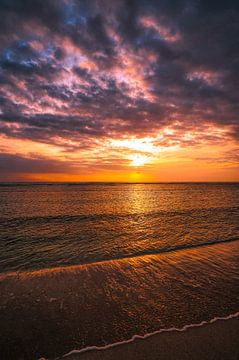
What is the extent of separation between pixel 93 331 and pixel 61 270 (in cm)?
383

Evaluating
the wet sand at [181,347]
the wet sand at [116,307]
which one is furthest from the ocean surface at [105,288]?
the wet sand at [181,347]

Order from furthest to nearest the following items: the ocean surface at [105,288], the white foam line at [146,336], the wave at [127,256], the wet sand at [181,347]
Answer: the wave at [127,256] < the ocean surface at [105,288] < the white foam line at [146,336] < the wet sand at [181,347]

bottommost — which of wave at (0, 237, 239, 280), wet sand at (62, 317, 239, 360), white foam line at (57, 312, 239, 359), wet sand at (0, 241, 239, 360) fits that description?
wave at (0, 237, 239, 280)

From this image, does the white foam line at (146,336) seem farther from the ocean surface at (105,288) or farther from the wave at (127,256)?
the wave at (127,256)

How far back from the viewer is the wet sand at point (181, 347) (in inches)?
132

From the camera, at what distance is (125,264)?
8125 millimetres

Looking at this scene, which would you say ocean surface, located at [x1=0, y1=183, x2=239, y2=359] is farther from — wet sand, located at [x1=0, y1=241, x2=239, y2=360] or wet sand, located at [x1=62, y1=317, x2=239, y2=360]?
wet sand, located at [x1=62, y1=317, x2=239, y2=360]

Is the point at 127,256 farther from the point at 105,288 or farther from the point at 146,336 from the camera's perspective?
the point at 146,336

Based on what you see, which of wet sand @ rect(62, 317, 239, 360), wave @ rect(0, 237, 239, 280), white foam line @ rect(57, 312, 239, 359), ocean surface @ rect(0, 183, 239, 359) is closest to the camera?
wet sand @ rect(62, 317, 239, 360)

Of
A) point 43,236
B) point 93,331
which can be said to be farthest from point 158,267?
point 43,236

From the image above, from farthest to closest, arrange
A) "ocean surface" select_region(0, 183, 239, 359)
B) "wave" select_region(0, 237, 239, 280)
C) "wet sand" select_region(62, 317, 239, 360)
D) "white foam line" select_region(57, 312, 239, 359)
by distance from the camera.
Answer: "wave" select_region(0, 237, 239, 280) < "ocean surface" select_region(0, 183, 239, 359) < "white foam line" select_region(57, 312, 239, 359) < "wet sand" select_region(62, 317, 239, 360)

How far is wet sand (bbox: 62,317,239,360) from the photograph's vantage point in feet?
11.0

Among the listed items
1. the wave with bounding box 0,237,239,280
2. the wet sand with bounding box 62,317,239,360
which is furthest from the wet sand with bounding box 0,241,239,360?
the wave with bounding box 0,237,239,280

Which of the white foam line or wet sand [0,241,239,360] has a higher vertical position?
the white foam line
